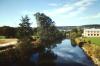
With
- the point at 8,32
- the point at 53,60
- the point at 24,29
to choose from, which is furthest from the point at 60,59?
the point at 8,32

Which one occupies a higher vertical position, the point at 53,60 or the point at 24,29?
the point at 24,29

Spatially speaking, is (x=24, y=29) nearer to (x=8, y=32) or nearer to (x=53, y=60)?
(x=53, y=60)

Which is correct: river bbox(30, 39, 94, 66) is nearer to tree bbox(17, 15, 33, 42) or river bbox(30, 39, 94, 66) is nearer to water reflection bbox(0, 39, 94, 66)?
water reflection bbox(0, 39, 94, 66)

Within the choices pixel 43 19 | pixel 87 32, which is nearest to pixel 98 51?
pixel 43 19

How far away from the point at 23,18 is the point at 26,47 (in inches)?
274

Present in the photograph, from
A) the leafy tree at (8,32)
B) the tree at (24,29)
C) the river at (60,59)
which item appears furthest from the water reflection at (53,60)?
the leafy tree at (8,32)

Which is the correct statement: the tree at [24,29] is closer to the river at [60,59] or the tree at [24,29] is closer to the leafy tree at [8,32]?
the river at [60,59]

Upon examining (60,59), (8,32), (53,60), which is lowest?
(60,59)

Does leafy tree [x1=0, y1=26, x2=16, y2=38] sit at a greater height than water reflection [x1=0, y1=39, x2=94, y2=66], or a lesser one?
greater

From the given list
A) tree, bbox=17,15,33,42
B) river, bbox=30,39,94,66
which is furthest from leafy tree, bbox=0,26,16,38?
tree, bbox=17,15,33,42

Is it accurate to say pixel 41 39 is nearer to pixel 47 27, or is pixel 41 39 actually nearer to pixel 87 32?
pixel 47 27

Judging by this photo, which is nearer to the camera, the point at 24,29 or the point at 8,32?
the point at 24,29

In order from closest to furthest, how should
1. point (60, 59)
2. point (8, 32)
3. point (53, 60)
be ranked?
point (53, 60) → point (60, 59) → point (8, 32)

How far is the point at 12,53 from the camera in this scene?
39312 millimetres
